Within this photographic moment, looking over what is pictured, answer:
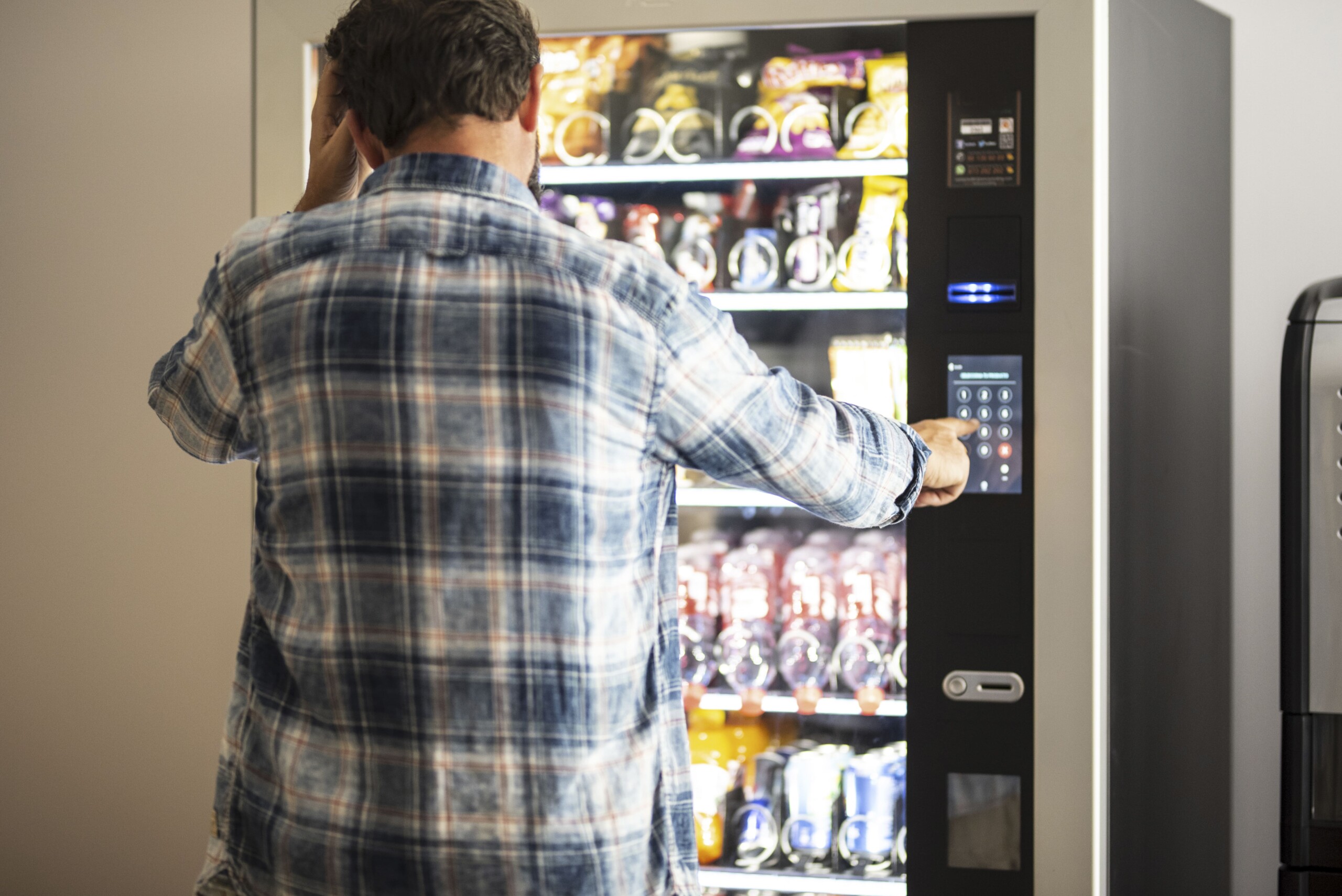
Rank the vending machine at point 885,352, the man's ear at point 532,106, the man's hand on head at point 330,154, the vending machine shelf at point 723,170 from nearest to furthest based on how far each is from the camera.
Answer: the man's ear at point 532,106 → the man's hand on head at point 330,154 → the vending machine at point 885,352 → the vending machine shelf at point 723,170

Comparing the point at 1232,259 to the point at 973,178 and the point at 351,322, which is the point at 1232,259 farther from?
the point at 351,322

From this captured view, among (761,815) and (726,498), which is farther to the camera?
(761,815)

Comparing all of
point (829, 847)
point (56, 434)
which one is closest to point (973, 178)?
point (829, 847)

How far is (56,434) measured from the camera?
1.82 m

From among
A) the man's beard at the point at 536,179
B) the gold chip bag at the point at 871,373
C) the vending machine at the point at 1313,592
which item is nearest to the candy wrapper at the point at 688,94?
the gold chip bag at the point at 871,373

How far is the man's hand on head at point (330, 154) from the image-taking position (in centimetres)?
114

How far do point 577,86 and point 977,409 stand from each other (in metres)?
0.85

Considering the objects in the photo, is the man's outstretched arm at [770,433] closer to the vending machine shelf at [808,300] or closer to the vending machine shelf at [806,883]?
the vending machine shelf at [808,300]

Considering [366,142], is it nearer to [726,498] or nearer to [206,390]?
[206,390]

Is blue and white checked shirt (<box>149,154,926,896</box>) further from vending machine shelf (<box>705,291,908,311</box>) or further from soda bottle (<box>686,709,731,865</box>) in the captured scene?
soda bottle (<box>686,709,731,865</box>)

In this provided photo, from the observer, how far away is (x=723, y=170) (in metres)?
1.59

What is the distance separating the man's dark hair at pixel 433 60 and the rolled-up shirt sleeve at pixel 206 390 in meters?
0.23

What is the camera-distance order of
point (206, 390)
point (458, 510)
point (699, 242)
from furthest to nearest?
point (699, 242) < point (206, 390) < point (458, 510)

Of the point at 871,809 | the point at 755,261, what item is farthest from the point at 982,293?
the point at 871,809
